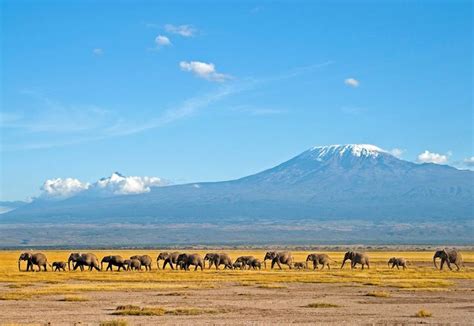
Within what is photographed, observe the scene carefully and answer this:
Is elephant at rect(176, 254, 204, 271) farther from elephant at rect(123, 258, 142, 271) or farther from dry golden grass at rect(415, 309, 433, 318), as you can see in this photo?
dry golden grass at rect(415, 309, 433, 318)

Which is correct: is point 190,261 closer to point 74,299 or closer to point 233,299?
point 233,299

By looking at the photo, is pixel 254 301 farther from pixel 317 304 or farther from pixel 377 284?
pixel 377 284

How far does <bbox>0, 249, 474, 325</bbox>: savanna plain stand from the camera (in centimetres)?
2875

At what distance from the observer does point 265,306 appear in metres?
33.3

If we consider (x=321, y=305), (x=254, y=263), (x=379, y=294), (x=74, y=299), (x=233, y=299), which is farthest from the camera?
(x=254, y=263)

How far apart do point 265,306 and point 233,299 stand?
11.3ft

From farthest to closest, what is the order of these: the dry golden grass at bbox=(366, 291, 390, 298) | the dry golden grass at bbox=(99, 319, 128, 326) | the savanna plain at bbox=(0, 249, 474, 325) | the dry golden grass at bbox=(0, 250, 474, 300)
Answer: the dry golden grass at bbox=(0, 250, 474, 300) < the dry golden grass at bbox=(366, 291, 390, 298) < the savanna plain at bbox=(0, 249, 474, 325) < the dry golden grass at bbox=(99, 319, 128, 326)

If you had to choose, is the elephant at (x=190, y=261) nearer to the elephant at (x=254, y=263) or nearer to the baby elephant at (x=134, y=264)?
the baby elephant at (x=134, y=264)

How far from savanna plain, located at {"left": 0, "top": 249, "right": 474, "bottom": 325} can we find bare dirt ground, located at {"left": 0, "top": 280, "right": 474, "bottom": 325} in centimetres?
3

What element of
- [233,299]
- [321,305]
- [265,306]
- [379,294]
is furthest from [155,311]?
[379,294]

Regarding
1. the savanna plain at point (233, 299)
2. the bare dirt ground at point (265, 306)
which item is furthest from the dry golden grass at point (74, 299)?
the bare dirt ground at point (265, 306)

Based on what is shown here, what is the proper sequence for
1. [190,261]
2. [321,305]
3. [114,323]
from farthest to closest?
[190,261] → [321,305] → [114,323]

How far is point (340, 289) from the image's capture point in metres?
42.6

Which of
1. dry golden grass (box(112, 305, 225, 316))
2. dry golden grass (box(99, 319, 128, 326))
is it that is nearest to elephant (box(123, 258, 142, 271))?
dry golden grass (box(112, 305, 225, 316))
